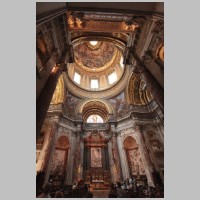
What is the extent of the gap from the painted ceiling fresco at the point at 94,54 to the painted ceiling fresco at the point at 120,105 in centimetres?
737

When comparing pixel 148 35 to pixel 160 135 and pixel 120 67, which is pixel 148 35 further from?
pixel 120 67

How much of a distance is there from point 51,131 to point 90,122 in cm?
654

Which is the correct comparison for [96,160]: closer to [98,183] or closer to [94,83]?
[98,183]

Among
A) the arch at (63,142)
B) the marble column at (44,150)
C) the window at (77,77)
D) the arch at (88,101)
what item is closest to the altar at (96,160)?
the arch at (63,142)

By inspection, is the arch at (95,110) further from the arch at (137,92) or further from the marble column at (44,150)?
the marble column at (44,150)

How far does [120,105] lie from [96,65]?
8.85 meters

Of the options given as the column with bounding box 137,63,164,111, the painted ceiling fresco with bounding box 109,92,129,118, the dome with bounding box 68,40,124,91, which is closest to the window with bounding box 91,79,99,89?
the dome with bounding box 68,40,124,91

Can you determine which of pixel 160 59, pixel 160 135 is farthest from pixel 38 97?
pixel 160 135

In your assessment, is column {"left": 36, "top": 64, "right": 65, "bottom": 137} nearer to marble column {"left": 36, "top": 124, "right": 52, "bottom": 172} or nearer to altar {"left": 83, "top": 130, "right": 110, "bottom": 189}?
marble column {"left": 36, "top": 124, "right": 52, "bottom": 172}

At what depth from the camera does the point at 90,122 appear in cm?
1816

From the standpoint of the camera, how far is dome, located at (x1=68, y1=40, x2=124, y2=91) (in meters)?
20.4

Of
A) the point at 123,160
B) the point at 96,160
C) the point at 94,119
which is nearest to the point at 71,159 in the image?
the point at 96,160

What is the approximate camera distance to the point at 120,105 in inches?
682

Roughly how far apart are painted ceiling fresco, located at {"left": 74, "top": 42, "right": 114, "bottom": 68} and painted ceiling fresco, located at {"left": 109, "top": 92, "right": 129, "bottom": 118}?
24.2 feet
